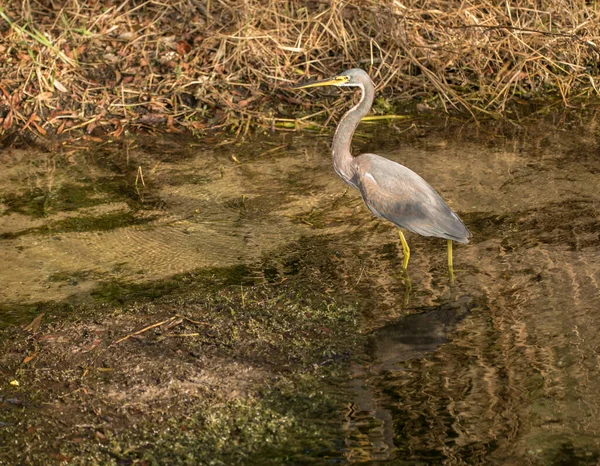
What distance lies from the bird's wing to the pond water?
0.31 m

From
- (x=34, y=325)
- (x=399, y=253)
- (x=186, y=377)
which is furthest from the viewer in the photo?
Result: (x=399, y=253)

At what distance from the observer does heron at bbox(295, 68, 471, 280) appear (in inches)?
232

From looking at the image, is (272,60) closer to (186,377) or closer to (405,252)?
(405,252)

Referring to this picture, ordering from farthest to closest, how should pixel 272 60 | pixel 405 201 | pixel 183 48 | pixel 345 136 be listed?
1. pixel 183 48
2. pixel 272 60
3. pixel 345 136
4. pixel 405 201

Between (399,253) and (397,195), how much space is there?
462 mm

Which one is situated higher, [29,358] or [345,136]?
[345,136]

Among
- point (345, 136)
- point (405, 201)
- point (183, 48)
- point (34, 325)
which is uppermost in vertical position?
point (345, 136)

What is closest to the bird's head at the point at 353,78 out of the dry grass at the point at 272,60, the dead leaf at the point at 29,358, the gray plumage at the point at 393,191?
the gray plumage at the point at 393,191

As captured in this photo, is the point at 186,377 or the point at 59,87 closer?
the point at 186,377

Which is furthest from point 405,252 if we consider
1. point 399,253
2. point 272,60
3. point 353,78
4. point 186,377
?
point 272,60

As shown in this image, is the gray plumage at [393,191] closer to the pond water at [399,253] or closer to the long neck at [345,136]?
the long neck at [345,136]

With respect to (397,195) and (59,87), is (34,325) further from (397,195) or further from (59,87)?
(59,87)

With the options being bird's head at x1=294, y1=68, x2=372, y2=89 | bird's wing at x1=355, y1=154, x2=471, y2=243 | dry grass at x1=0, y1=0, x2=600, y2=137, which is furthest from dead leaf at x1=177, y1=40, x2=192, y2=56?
bird's wing at x1=355, y1=154, x2=471, y2=243

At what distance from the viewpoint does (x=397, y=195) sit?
6035mm
